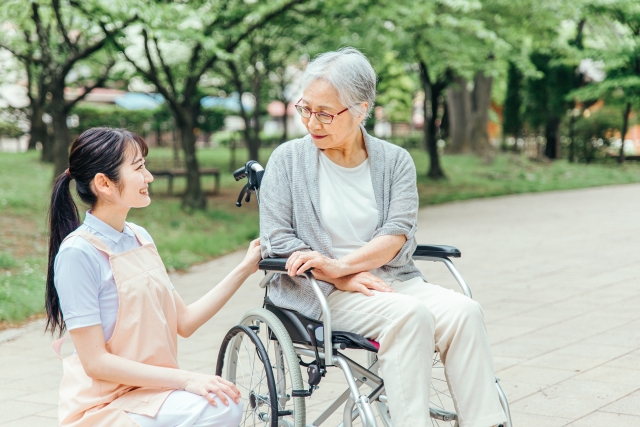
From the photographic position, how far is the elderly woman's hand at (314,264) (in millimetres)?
2797

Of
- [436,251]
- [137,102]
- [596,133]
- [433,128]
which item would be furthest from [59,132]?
[596,133]

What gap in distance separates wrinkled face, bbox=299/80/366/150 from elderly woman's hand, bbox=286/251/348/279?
454 millimetres

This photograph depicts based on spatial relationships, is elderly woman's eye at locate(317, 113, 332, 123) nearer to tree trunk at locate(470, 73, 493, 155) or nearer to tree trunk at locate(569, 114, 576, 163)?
tree trunk at locate(470, 73, 493, 155)

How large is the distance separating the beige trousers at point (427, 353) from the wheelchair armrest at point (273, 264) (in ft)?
1.01

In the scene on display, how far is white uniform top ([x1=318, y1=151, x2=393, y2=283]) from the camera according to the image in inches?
121

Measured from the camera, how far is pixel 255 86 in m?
17.9

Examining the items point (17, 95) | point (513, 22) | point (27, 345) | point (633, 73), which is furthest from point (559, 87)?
point (27, 345)

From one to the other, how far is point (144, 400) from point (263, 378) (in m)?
0.83

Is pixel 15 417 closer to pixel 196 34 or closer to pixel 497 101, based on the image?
pixel 196 34

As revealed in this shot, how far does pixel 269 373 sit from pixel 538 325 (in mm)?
3055

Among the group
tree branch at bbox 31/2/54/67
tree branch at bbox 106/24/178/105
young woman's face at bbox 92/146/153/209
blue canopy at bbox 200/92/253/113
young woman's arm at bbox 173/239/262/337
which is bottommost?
young woman's arm at bbox 173/239/262/337

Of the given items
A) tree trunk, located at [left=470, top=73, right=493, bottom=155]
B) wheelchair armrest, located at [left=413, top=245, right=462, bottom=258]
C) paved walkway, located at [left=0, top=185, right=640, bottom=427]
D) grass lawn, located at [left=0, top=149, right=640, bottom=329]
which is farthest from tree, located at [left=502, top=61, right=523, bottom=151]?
wheelchair armrest, located at [left=413, top=245, right=462, bottom=258]

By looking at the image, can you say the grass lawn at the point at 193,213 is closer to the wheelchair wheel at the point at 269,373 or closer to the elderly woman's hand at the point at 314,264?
the wheelchair wheel at the point at 269,373

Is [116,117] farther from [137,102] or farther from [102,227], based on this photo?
[102,227]
